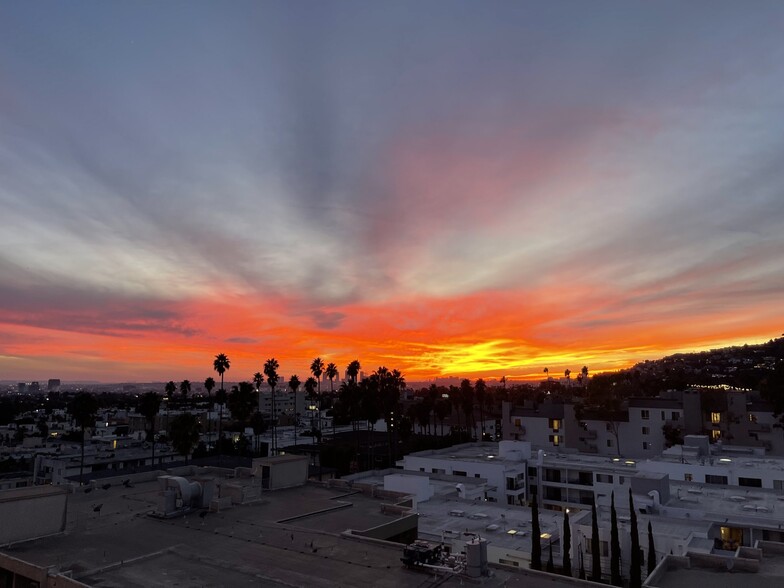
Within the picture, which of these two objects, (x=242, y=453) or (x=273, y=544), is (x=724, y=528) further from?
(x=242, y=453)

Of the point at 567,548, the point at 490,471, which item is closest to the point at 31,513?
the point at 567,548

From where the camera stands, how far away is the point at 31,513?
93.9ft

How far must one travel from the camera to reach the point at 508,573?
2348 centimetres

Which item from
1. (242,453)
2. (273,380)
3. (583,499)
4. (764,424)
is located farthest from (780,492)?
(273,380)

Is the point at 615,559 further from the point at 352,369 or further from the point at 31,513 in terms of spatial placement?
the point at 352,369

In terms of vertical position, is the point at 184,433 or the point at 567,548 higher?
the point at 184,433

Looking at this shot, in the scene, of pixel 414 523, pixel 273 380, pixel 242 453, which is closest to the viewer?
pixel 414 523

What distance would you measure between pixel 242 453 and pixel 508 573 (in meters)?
104

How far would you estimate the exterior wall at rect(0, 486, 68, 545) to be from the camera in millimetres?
27766

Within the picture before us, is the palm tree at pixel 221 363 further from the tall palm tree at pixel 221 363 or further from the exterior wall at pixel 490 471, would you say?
the exterior wall at pixel 490 471

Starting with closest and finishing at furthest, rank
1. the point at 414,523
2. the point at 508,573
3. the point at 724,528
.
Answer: the point at 508,573, the point at 414,523, the point at 724,528

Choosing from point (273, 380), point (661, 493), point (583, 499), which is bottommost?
point (583, 499)

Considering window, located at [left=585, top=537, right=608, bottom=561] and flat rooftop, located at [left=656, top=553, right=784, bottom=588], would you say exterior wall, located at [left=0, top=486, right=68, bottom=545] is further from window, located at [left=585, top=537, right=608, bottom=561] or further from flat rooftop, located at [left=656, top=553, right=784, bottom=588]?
window, located at [left=585, top=537, right=608, bottom=561]

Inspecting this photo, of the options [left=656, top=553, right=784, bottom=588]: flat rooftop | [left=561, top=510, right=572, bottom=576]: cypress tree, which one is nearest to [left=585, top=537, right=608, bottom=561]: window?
[left=561, top=510, right=572, bottom=576]: cypress tree
